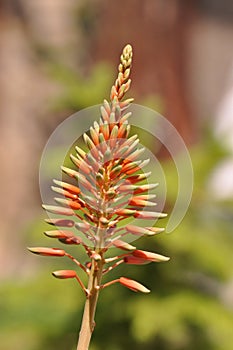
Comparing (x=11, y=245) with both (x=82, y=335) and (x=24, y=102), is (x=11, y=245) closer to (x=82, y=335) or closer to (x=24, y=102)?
(x=24, y=102)

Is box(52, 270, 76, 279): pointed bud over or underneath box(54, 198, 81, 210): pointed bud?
underneath

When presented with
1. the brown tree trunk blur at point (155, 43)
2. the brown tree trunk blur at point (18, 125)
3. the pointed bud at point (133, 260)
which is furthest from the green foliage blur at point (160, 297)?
the brown tree trunk blur at point (18, 125)

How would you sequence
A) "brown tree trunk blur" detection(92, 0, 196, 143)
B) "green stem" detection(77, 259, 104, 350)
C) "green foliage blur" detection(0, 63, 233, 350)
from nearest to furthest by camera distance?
"green stem" detection(77, 259, 104, 350) < "green foliage blur" detection(0, 63, 233, 350) < "brown tree trunk blur" detection(92, 0, 196, 143)

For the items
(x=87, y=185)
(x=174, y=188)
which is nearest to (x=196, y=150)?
(x=174, y=188)

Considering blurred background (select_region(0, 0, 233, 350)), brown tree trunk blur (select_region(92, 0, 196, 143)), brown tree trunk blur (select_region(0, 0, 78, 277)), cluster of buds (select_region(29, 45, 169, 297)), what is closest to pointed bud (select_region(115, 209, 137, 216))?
cluster of buds (select_region(29, 45, 169, 297))

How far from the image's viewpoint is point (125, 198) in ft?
1.17

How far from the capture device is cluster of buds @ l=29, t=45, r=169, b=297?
347mm

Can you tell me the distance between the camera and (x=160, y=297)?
215 centimetres

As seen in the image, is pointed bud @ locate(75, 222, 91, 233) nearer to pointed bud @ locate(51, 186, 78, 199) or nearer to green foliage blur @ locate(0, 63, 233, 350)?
pointed bud @ locate(51, 186, 78, 199)

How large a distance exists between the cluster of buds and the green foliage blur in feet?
5.38

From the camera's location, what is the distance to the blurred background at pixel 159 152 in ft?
7.04

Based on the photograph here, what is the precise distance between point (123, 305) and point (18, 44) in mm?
2408

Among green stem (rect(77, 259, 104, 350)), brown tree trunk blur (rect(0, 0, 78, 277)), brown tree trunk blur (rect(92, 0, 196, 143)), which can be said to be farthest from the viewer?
brown tree trunk blur (rect(0, 0, 78, 277))

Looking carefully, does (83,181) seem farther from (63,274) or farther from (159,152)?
(159,152)
